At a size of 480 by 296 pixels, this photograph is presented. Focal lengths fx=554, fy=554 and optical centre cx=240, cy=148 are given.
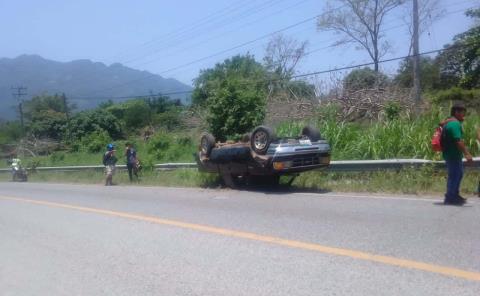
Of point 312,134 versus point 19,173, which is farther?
point 19,173

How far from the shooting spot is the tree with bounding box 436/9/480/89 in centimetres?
3591

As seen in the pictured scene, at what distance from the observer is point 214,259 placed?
660cm

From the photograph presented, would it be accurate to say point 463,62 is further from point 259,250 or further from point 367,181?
point 259,250

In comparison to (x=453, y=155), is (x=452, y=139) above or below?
above

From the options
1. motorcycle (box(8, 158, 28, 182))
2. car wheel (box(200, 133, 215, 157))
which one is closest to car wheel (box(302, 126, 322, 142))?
car wheel (box(200, 133, 215, 157))

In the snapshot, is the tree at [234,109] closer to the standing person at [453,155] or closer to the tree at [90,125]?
the standing person at [453,155]

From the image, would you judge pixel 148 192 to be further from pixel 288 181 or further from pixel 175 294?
pixel 175 294

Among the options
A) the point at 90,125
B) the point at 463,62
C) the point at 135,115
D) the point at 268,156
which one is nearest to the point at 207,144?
the point at 268,156

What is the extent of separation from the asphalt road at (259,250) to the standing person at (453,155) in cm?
26

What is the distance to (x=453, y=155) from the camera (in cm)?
874

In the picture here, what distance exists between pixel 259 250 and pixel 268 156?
215 inches

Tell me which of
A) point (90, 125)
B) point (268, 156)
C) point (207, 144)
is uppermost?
point (90, 125)

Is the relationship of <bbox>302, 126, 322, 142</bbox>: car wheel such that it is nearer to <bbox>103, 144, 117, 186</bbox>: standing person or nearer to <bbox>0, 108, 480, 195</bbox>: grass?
<bbox>0, 108, 480, 195</bbox>: grass

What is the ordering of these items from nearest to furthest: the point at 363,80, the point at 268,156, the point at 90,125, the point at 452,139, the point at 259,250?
the point at 259,250
the point at 452,139
the point at 268,156
the point at 363,80
the point at 90,125
